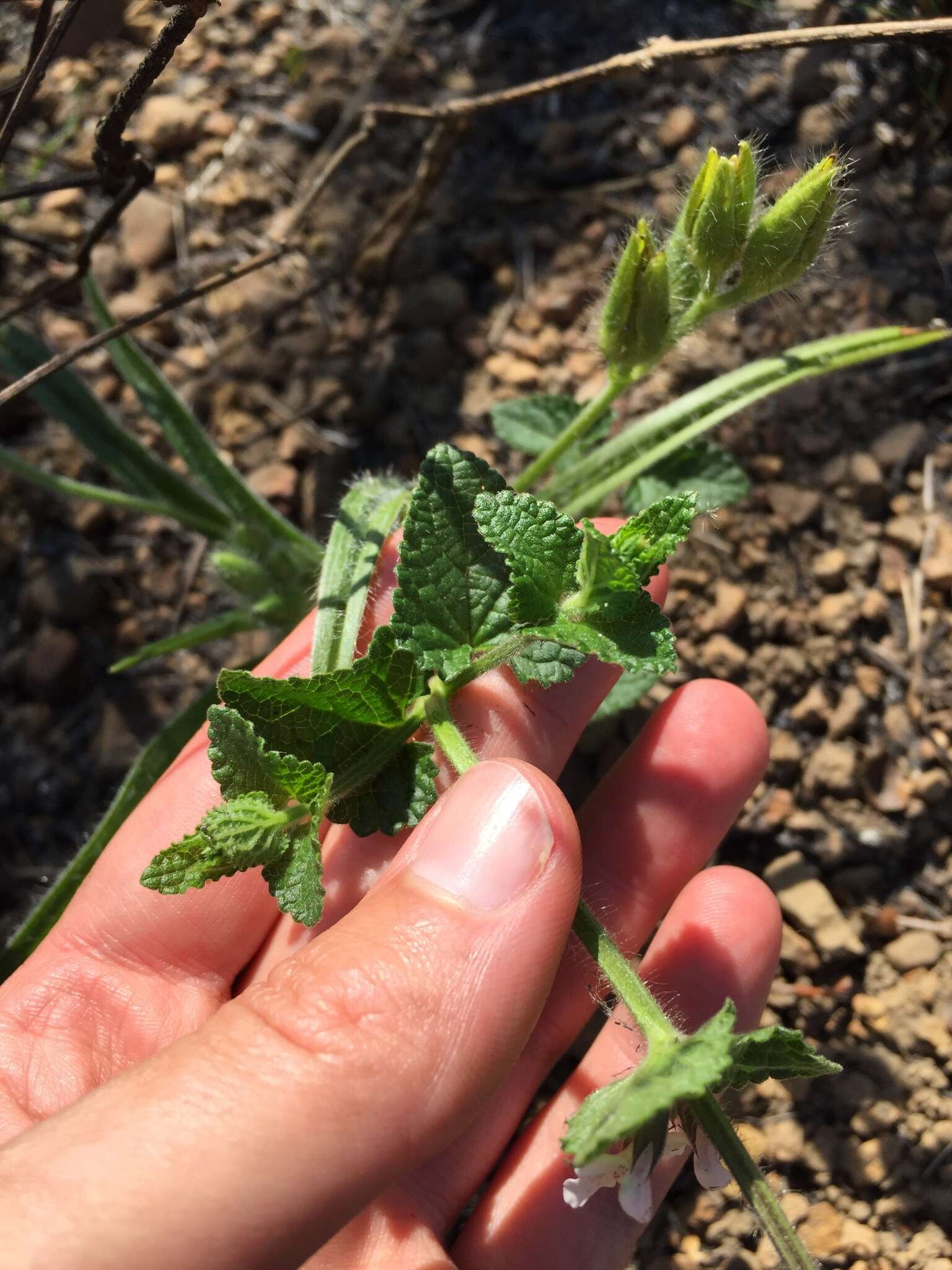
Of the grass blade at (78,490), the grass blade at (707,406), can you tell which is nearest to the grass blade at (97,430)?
the grass blade at (78,490)

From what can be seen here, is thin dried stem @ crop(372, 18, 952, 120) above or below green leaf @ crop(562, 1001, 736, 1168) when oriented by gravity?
above

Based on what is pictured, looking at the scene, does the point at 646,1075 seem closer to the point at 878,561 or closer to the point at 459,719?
the point at 459,719

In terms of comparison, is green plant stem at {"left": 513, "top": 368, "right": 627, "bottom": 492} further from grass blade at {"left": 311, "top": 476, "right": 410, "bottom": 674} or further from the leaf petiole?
the leaf petiole

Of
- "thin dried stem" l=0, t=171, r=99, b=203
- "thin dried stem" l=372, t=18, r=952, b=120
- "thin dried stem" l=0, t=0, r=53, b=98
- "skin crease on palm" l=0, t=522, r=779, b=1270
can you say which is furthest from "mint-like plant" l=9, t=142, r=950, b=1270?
"thin dried stem" l=0, t=0, r=53, b=98

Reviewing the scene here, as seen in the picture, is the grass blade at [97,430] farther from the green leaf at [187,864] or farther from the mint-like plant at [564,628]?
the green leaf at [187,864]

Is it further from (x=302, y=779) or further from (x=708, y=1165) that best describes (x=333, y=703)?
(x=708, y=1165)

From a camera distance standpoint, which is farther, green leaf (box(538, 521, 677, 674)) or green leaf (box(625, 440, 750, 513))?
green leaf (box(625, 440, 750, 513))
